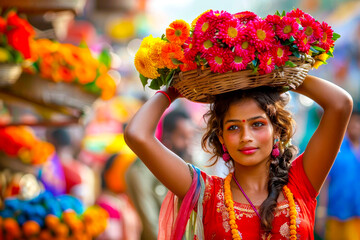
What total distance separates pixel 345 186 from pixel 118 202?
2.85 metres

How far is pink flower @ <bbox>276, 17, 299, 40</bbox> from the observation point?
2.16m

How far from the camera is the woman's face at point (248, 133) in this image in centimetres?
231

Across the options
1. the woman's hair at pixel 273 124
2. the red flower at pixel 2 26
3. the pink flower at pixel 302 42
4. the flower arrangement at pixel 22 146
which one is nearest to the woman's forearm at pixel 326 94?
the woman's hair at pixel 273 124

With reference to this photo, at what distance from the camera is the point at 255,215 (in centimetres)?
230

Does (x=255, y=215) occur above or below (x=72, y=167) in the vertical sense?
above

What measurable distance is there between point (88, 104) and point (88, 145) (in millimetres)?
5849

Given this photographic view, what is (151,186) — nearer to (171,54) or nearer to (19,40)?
(19,40)

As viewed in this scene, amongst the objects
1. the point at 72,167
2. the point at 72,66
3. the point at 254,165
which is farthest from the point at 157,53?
the point at 72,167

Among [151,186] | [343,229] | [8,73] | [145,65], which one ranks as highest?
[145,65]

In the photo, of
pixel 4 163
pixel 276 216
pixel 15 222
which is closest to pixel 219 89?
pixel 276 216

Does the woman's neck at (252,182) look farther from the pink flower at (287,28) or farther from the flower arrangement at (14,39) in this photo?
the flower arrangement at (14,39)

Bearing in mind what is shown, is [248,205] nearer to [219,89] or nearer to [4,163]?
[219,89]

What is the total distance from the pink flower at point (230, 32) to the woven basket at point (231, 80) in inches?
4.8

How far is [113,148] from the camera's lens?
905 centimetres
